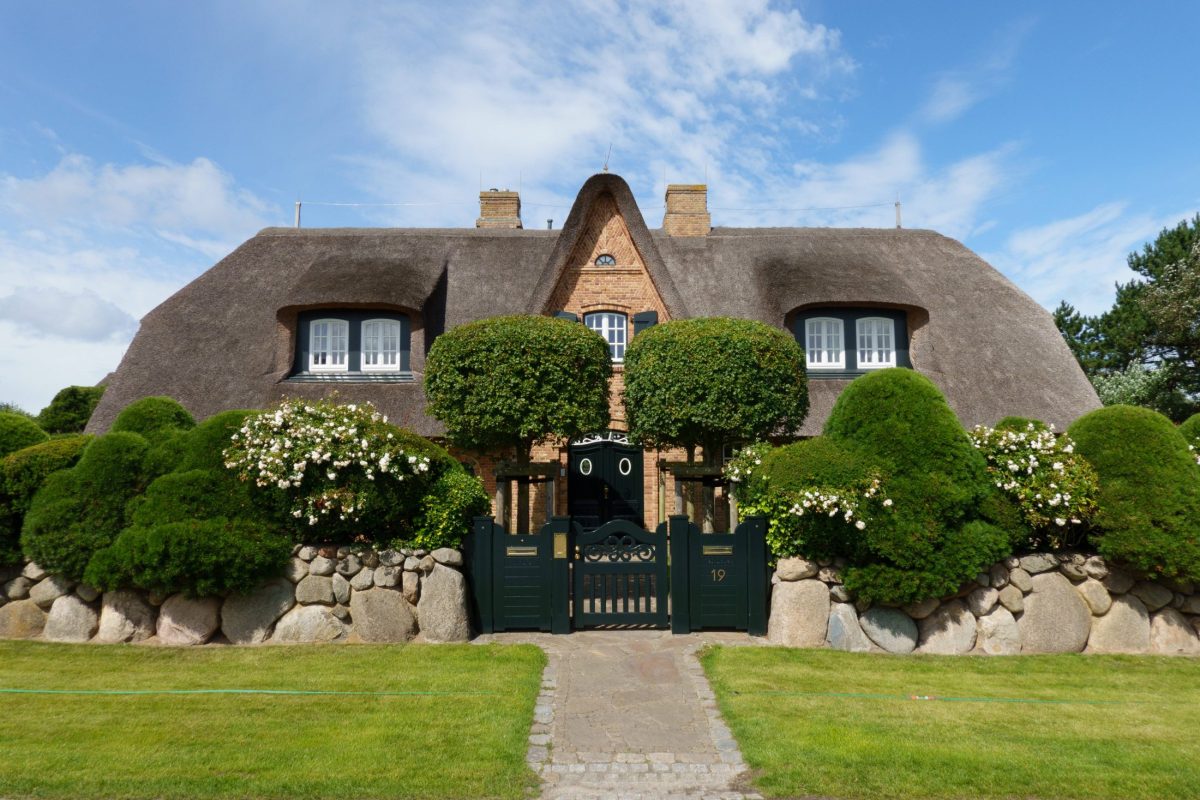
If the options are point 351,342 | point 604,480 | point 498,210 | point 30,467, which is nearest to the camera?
point 30,467

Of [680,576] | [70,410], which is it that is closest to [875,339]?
[680,576]

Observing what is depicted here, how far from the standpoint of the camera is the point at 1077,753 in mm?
5531

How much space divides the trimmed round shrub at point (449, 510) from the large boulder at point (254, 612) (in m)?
1.63

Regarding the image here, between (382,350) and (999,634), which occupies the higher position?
(382,350)

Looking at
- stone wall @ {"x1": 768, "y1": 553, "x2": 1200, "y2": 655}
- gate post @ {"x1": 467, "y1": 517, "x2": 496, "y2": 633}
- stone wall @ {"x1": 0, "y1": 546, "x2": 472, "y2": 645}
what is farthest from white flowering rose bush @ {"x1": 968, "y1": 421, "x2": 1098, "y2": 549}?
stone wall @ {"x1": 0, "y1": 546, "x2": 472, "y2": 645}

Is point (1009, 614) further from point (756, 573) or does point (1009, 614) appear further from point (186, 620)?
point (186, 620)

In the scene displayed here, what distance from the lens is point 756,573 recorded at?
9133mm

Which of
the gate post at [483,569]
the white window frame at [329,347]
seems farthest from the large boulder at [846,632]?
the white window frame at [329,347]

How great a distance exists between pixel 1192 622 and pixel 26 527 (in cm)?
1367

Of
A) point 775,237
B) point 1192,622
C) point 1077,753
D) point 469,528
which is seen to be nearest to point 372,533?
point 469,528

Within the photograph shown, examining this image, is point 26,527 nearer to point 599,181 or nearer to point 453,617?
point 453,617

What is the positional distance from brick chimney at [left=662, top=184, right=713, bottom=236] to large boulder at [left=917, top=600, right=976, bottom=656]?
40.1 feet

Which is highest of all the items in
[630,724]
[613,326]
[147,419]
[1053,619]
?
[613,326]

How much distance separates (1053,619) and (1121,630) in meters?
0.87
